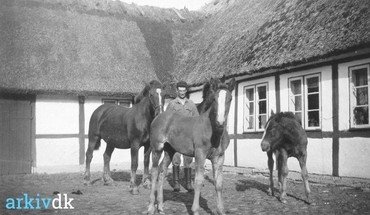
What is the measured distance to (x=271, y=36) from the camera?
1279 cm

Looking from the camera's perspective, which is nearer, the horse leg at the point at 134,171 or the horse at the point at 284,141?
the horse at the point at 284,141

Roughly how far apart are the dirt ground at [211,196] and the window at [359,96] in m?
1.49

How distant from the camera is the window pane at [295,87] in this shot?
11.3 m

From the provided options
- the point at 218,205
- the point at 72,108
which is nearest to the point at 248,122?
the point at 72,108

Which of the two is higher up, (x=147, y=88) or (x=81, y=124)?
(x=147, y=88)

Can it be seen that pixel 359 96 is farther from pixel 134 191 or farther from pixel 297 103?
pixel 134 191

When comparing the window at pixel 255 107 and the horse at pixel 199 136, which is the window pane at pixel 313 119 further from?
the horse at pixel 199 136

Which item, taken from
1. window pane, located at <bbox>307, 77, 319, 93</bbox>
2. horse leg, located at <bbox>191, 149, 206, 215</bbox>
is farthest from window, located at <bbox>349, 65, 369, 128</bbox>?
horse leg, located at <bbox>191, 149, 206, 215</bbox>

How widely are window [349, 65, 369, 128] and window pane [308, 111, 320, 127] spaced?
4.08 feet

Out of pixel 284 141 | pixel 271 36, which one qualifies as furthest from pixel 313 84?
pixel 284 141

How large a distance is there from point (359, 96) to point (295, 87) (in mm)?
2232

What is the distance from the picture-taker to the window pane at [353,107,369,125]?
926cm

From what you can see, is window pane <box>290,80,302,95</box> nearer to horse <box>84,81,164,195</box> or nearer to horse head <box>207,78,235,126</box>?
horse <box>84,81,164,195</box>

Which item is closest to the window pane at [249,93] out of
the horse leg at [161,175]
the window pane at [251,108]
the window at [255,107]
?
the window at [255,107]
